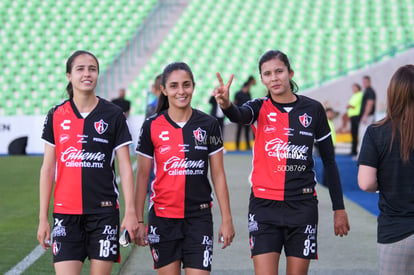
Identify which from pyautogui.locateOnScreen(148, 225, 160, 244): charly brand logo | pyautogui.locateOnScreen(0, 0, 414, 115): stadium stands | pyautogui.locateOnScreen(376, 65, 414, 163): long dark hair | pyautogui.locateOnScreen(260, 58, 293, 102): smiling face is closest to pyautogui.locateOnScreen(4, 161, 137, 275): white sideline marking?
pyautogui.locateOnScreen(148, 225, 160, 244): charly brand logo

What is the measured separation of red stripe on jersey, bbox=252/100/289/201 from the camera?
407cm

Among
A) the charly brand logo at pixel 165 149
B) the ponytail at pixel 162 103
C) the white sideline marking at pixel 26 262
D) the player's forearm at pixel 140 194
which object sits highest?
the ponytail at pixel 162 103

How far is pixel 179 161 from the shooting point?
3979 millimetres

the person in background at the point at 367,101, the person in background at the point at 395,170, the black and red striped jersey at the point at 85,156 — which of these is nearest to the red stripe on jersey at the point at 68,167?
the black and red striped jersey at the point at 85,156

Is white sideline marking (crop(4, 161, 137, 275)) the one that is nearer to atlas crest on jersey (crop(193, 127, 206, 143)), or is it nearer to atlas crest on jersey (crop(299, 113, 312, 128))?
atlas crest on jersey (crop(193, 127, 206, 143))

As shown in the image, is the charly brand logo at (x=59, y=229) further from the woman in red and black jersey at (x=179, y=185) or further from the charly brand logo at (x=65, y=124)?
the charly brand logo at (x=65, y=124)

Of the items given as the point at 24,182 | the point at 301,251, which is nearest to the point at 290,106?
the point at 301,251

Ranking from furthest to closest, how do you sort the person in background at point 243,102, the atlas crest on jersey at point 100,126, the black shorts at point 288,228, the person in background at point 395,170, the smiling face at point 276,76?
1. the person in background at point 243,102
2. the smiling face at point 276,76
3. the black shorts at point 288,228
4. the atlas crest on jersey at point 100,126
5. the person in background at point 395,170

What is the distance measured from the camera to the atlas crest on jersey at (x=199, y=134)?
13.3ft

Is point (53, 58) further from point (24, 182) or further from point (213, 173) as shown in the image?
point (213, 173)

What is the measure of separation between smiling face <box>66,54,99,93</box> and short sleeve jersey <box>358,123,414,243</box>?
1.68m

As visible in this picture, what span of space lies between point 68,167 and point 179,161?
67 centimetres

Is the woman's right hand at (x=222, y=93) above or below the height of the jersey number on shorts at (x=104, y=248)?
above

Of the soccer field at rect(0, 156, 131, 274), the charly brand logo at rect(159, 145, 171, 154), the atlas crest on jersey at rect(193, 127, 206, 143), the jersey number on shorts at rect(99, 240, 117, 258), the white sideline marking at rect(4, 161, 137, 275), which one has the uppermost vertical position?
the atlas crest on jersey at rect(193, 127, 206, 143)
